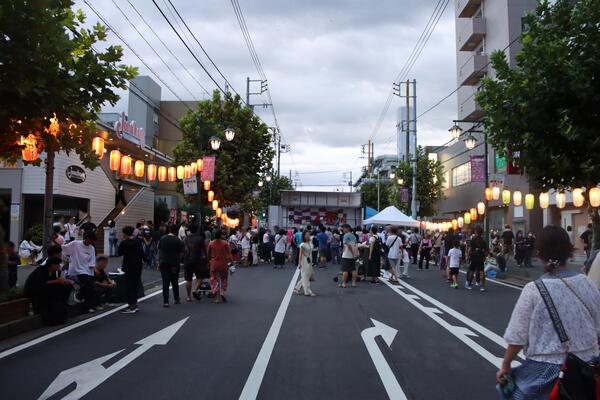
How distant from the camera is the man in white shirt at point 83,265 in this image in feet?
32.7

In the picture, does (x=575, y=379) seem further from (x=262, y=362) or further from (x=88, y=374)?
(x=88, y=374)

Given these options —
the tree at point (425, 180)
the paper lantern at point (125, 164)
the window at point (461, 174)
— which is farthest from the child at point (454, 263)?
the tree at point (425, 180)

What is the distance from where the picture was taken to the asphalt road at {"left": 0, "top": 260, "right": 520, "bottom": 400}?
17.9 ft

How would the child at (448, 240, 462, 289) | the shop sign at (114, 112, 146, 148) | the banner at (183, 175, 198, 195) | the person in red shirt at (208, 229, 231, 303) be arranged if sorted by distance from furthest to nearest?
1. the shop sign at (114, 112, 146, 148)
2. the banner at (183, 175, 198, 195)
3. the child at (448, 240, 462, 289)
4. the person in red shirt at (208, 229, 231, 303)

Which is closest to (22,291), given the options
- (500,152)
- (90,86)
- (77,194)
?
(90,86)

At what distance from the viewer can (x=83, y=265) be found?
32.9 ft

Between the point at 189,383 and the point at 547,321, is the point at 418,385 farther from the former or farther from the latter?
the point at 547,321

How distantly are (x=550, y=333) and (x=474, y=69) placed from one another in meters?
32.7

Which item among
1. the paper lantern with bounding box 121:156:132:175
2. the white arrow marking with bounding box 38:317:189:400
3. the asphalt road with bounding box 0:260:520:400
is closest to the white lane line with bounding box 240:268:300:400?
the asphalt road with bounding box 0:260:520:400

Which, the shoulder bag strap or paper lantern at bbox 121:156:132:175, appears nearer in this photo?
the shoulder bag strap

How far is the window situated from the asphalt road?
25744 millimetres

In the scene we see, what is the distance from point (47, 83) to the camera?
720cm

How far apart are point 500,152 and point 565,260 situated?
39.3 feet

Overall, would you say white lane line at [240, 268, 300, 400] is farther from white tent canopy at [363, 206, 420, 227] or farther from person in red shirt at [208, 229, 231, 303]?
white tent canopy at [363, 206, 420, 227]
